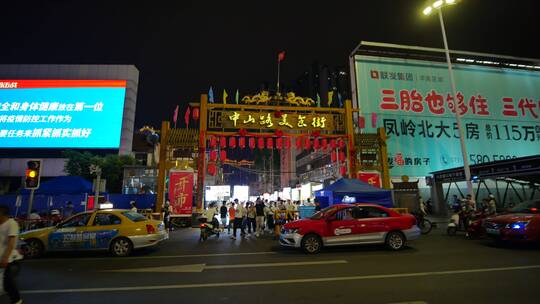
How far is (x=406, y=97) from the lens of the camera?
82.9 feet

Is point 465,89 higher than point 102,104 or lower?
lower

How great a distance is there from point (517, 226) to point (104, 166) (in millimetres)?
35977

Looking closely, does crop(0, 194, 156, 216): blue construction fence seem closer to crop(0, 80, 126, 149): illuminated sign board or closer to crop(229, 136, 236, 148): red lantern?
crop(229, 136, 236, 148): red lantern

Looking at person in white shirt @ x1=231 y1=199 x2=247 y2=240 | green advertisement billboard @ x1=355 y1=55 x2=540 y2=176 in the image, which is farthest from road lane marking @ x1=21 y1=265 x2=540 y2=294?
green advertisement billboard @ x1=355 y1=55 x2=540 y2=176

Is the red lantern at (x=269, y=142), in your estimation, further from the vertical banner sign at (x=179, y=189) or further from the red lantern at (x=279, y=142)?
the vertical banner sign at (x=179, y=189)

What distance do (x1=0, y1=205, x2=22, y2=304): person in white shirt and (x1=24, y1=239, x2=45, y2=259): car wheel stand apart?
18.6 feet

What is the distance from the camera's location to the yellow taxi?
895 centimetres

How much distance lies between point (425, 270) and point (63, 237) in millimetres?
10528

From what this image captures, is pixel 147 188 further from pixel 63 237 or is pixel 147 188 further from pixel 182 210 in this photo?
pixel 63 237

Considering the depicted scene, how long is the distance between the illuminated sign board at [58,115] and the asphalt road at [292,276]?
32.1m

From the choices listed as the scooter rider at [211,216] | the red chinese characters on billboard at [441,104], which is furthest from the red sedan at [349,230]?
the red chinese characters on billboard at [441,104]

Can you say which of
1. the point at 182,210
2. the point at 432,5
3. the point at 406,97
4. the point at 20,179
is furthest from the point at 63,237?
the point at 20,179

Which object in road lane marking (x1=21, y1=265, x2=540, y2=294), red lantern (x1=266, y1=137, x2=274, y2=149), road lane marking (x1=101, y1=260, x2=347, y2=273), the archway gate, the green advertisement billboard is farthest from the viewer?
the green advertisement billboard

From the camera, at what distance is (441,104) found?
1016 inches
